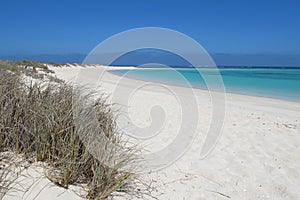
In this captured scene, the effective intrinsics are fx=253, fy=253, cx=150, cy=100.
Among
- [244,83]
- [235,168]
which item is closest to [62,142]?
[235,168]

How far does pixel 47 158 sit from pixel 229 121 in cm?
509

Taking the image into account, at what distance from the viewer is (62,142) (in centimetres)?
264

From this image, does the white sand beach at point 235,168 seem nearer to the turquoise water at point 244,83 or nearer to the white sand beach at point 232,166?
the white sand beach at point 232,166

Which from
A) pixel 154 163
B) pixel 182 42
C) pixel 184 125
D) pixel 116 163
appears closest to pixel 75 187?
pixel 116 163

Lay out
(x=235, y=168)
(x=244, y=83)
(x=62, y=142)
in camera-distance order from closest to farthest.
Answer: (x=62, y=142)
(x=235, y=168)
(x=244, y=83)

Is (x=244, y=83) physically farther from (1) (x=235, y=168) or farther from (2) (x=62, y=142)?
(2) (x=62, y=142)

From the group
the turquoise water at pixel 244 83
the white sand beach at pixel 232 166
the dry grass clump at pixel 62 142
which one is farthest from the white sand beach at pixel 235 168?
the turquoise water at pixel 244 83

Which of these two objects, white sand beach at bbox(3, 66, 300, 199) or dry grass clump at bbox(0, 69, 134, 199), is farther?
white sand beach at bbox(3, 66, 300, 199)

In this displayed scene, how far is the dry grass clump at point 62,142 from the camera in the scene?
97.3 inches

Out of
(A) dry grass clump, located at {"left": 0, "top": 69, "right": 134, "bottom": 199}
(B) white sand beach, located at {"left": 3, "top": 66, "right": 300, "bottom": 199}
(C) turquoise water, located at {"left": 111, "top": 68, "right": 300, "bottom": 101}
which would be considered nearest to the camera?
(A) dry grass clump, located at {"left": 0, "top": 69, "right": 134, "bottom": 199}

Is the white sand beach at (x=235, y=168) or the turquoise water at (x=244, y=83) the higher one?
the turquoise water at (x=244, y=83)

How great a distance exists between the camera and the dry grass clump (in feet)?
8.11

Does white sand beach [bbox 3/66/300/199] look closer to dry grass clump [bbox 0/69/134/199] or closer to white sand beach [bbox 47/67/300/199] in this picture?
white sand beach [bbox 47/67/300/199]

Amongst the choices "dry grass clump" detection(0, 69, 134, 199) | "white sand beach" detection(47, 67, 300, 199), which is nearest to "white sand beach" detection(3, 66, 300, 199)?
"white sand beach" detection(47, 67, 300, 199)
